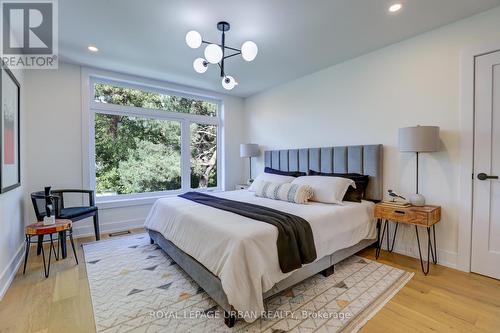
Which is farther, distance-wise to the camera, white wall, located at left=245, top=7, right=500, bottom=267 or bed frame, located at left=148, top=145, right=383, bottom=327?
white wall, located at left=245, top=7, right=500, bottom=267

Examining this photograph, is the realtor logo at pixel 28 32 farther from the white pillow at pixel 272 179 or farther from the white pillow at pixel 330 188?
the white pillow at pixel 330 188

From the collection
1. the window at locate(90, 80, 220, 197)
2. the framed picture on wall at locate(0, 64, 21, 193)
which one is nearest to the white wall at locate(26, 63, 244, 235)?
the window at locate(90, 80, 220, 197)

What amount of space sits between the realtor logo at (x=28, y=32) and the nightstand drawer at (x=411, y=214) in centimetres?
397

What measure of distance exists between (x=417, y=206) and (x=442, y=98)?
1.22 metres

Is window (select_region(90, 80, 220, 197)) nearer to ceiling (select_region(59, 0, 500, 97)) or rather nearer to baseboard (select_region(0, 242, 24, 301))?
ceiling (select_region(59, 0, 500, 97))

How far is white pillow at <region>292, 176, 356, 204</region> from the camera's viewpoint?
9.32 feet

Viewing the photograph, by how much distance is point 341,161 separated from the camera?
3.44m

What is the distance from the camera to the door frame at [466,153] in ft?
7.97

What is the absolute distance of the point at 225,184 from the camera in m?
5.34

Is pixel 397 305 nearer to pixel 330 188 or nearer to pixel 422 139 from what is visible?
pixel 330 188

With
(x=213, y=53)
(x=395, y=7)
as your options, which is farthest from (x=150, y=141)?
(x=395, y=7)

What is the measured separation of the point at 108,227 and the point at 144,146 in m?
1.52

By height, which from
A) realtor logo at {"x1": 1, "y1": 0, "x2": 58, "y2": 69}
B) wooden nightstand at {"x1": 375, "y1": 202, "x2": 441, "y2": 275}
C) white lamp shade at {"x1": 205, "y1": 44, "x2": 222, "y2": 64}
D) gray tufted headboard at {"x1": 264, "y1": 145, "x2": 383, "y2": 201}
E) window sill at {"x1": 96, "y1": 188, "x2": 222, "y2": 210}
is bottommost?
window sill at {"x1": 96, "y1": 188, "x2": 222, "y2": 210}

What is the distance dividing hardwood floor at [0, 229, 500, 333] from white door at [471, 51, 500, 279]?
0.75ft
